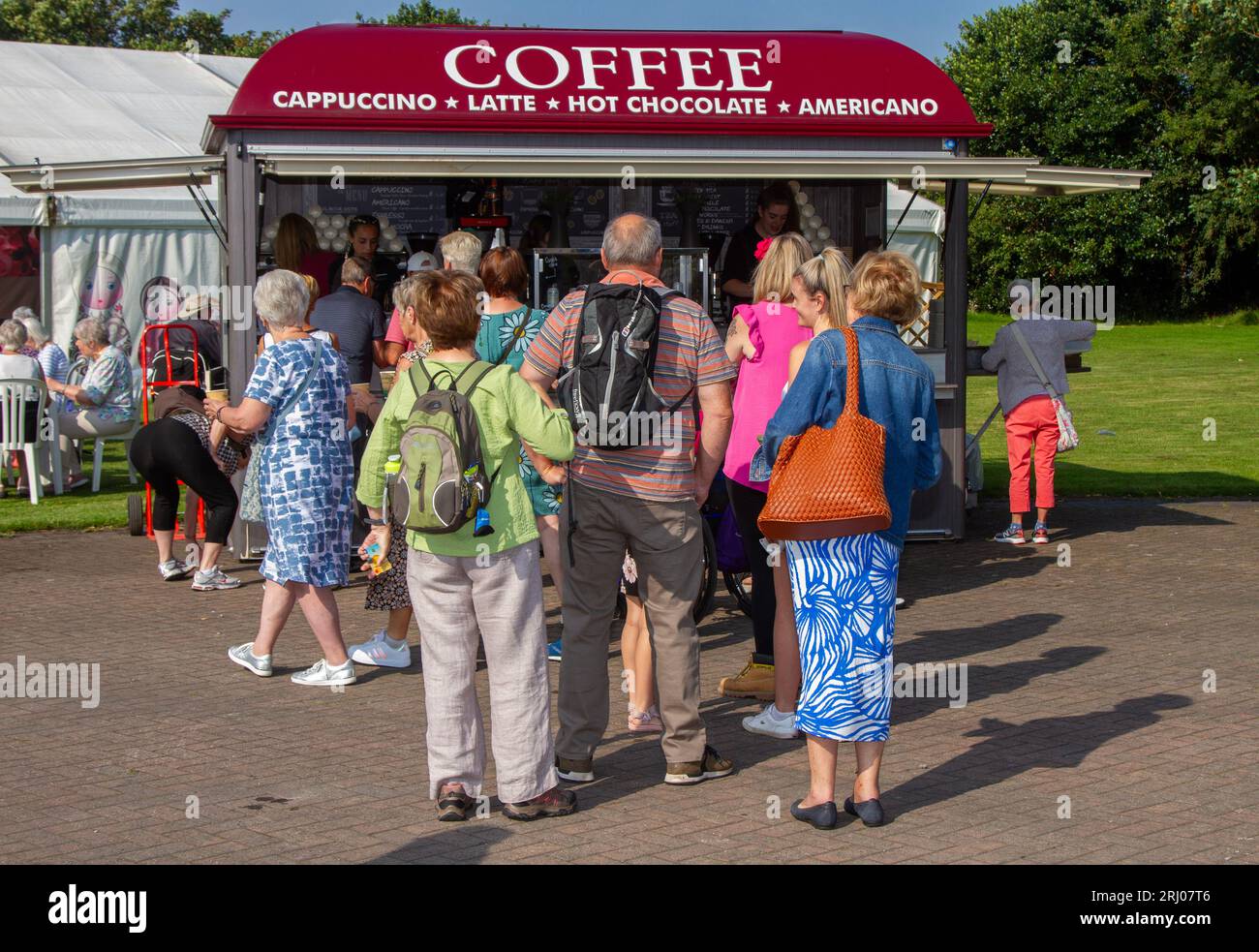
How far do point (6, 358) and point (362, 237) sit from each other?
12.9 feet

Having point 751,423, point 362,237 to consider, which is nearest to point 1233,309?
point 362,237

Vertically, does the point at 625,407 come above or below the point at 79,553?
above

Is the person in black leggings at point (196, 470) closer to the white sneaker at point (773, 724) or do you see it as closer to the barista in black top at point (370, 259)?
the barista in black top at point (370, 259)

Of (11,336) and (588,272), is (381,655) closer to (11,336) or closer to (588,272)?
(588,272)

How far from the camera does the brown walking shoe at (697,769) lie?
5.76m

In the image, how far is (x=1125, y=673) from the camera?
7473mm

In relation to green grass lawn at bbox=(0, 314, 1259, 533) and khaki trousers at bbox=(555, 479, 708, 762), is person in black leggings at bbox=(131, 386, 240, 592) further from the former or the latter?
khaki trousers at bbox=(555, 479, 708, 762)

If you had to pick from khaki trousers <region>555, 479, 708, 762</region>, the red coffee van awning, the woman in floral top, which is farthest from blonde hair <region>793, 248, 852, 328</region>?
the woman in floral top

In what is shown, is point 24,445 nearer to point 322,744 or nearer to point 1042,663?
point 322,744

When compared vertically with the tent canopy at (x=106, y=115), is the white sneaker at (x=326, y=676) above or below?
below

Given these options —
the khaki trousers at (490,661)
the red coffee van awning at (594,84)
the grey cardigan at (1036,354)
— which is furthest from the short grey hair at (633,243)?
the grey cardigan at (1036,354)

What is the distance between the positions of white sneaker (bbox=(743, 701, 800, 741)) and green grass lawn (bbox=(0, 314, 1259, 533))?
298 inches

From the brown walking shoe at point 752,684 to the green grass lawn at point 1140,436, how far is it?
705cm

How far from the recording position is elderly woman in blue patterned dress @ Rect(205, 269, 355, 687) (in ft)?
23.0
